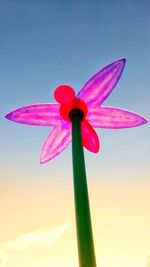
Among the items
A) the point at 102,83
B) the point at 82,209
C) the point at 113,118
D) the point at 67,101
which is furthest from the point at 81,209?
the point at 102,83

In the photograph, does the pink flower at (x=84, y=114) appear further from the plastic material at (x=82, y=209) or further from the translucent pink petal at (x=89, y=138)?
the plastic material at (x=82, y=209)

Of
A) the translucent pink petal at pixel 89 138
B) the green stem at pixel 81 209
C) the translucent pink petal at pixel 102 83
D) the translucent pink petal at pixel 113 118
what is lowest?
the green stem at pixel 81 209

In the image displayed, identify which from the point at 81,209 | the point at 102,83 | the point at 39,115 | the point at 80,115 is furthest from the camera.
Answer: the point at 39,115

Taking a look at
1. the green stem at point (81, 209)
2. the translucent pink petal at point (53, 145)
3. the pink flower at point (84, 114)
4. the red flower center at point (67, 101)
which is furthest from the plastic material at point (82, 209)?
the translucent pink petal at point (53, 145)

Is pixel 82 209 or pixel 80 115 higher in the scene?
pixel 80 115

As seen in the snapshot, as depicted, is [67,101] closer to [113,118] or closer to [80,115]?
[80,115]

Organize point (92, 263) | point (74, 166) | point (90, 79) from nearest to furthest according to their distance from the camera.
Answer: point (92, 263), point (74, 166), point (90, 79)

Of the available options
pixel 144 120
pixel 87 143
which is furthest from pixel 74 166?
pixel 144 120

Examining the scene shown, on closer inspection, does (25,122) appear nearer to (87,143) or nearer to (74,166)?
(87,143)
